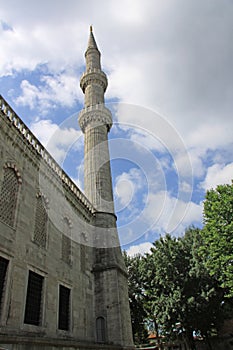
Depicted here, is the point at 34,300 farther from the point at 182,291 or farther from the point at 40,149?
the point at 182,291

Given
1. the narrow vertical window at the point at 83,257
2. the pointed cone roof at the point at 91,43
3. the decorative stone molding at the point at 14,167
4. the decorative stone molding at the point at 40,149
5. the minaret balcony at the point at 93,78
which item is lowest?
the narrow vertical window at the point at 83,257

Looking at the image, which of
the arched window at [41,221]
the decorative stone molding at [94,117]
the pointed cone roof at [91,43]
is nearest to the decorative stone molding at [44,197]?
the arched window at [41,221]

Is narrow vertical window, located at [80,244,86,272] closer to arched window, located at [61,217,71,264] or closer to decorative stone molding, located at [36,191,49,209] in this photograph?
arched window, located at [61,217,71,264]

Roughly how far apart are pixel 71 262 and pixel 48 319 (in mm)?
3302

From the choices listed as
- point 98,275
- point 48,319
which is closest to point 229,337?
point 98,275

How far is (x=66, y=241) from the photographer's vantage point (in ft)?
42.6

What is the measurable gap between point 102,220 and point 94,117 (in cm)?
867

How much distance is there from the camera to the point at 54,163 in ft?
44.9

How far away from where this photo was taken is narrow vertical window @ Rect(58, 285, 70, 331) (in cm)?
1089

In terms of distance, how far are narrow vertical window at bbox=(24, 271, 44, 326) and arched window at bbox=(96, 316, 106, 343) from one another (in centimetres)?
511

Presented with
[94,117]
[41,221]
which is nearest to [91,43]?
[94,117]

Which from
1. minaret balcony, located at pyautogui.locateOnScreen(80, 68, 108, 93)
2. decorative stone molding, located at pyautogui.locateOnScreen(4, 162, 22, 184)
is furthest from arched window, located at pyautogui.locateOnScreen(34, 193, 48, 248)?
minaret balcony, located at pyautogui.locateOnScreen(80, 68, 108, 93)

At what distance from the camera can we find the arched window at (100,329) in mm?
13153

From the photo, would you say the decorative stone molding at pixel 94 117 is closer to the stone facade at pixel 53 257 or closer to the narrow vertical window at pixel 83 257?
the stone facade at pixel 53 257
